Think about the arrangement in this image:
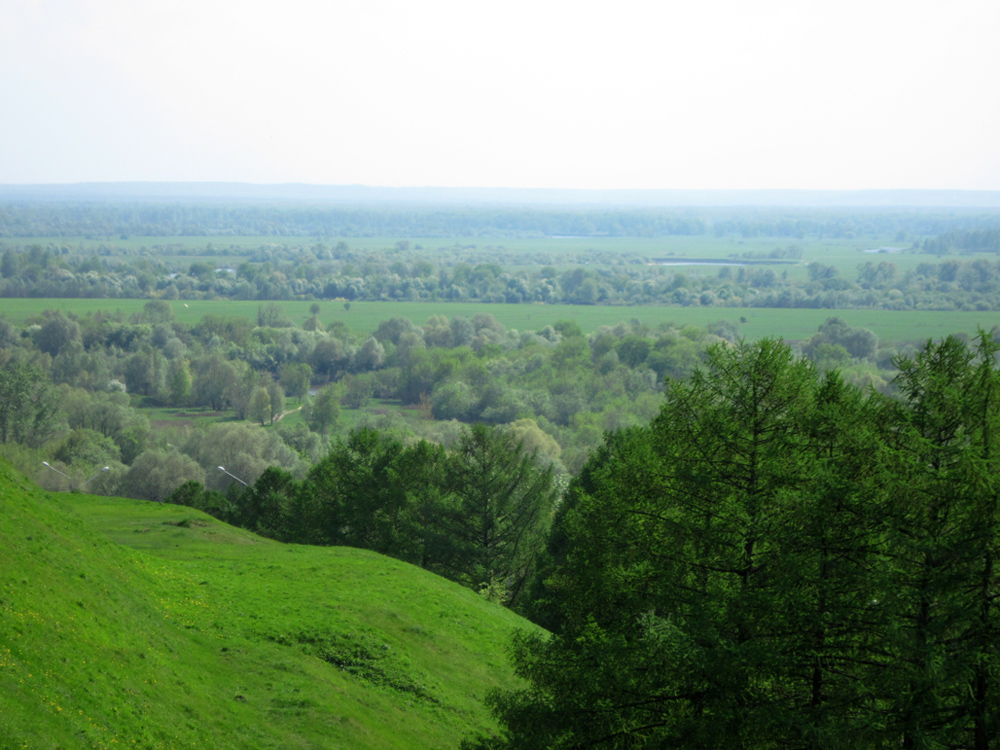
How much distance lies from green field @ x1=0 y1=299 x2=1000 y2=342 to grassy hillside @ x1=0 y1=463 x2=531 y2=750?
4877 inches

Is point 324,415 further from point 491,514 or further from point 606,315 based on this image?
point 606,315

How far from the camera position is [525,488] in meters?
41.5

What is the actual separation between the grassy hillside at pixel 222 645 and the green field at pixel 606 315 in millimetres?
123877

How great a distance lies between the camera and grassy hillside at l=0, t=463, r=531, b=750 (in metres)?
14.3

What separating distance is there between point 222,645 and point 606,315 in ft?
547

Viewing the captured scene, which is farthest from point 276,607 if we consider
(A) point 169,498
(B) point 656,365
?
(B) point 656,365

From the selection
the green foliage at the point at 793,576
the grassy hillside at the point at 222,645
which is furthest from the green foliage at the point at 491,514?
the green foliage at the point at 793,576

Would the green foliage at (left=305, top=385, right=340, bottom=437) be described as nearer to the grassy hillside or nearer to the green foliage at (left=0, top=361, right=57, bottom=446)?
the green foliage at (left=0, top=361, right=57, bottom=446)

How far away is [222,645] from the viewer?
2095 cm

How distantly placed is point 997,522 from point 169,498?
43.0 m

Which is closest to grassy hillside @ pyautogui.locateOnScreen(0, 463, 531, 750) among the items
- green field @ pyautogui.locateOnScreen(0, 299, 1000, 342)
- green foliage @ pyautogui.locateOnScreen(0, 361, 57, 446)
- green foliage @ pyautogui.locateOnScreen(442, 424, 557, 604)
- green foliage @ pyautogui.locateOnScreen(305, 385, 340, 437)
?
green foliage @ pyautogui.locateOnScreen(442, 424, 557, 604)

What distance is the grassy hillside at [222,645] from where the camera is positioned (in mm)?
14305

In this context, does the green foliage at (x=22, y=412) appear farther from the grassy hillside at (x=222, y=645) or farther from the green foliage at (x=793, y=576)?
the green foliage at (x=793, y=576)

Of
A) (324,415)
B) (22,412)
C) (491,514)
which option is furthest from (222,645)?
(324,415)
